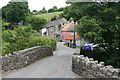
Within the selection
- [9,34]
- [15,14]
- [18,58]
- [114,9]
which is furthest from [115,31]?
[15,14]

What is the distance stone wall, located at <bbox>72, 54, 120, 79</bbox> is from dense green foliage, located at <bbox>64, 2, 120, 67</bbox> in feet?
5.84

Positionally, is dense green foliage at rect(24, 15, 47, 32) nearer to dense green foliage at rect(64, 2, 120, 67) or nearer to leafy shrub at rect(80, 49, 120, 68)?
leafy shrub at rect(80, 49, 120, 68)

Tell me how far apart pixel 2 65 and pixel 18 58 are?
1654 millimetres

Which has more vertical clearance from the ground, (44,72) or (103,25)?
(103,25)

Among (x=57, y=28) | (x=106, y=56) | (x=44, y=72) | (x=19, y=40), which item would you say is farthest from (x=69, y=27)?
(x=44, y=72)

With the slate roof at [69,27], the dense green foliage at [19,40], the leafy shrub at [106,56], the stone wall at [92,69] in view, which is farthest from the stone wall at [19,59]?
the slate roof at [69,27]

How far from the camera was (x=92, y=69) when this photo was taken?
26.2 ft

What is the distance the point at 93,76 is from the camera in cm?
787

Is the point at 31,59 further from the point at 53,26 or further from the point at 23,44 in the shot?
the point at 53,26

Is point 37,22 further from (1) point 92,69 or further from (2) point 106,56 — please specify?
(1) point 92,69

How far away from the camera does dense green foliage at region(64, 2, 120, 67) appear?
33.2 feet

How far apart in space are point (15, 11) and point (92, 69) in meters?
42.4

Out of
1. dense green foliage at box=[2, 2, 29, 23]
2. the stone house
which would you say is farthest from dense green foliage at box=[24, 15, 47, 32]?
dense green foliage at box=[2, 2, 29, 23]

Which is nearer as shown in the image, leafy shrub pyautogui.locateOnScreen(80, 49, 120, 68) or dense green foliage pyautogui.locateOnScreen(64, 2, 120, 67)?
dense green foliage pyautogui.locateOnScreen(64, 2, 120, 67)
